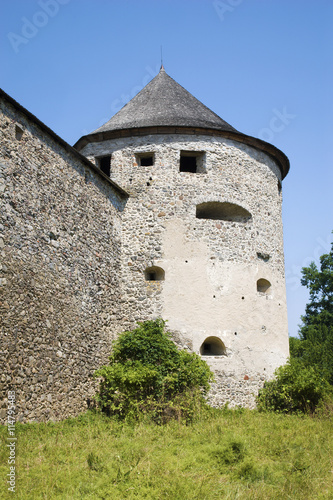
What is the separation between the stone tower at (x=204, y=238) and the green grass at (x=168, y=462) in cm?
311

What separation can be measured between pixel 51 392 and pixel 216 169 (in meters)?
6.81

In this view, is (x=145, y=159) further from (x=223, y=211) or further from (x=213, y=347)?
(x=213, y=347)

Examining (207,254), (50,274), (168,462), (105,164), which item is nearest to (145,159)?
(105,164)

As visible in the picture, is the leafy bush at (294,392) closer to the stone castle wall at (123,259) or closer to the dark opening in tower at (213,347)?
the stone castle wall at (123,259)

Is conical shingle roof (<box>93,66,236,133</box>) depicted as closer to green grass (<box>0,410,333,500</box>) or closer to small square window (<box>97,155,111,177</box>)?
small square window (<box>97,155,111,177</box>)

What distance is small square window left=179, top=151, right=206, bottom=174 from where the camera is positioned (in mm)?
12375

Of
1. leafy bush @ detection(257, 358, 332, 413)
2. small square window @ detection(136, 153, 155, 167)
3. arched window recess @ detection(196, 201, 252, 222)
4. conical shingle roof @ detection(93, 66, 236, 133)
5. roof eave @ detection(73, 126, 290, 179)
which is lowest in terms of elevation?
leafy bush @ detection(257, 358, 332, 413)

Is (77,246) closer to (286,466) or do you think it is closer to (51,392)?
(51,392)

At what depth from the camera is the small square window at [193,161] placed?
12375 millimetres

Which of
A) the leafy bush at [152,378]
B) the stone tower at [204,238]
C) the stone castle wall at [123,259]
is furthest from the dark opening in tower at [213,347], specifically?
the leafy bush at [152,378]

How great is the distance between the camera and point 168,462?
6.08 meters
